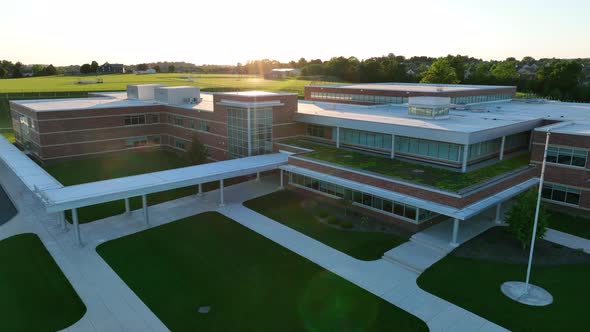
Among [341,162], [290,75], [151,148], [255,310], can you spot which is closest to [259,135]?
[341,162]

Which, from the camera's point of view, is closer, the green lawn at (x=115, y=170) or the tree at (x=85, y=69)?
the green lawn at (x=115, y=170)

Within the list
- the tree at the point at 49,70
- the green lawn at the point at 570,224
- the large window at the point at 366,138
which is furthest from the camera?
the tree at the point at 49,70

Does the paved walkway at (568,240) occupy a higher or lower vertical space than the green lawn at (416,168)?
lower

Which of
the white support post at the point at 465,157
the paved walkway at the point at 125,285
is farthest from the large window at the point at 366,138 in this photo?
the paved walkway at the point at 125,285

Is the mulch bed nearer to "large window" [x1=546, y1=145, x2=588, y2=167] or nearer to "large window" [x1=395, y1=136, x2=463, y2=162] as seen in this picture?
"large window" [x1=395, y1=136, x2=463, y2=162]

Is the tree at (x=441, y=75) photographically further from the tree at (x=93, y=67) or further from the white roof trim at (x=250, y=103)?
the tree at (x=93, y=67)

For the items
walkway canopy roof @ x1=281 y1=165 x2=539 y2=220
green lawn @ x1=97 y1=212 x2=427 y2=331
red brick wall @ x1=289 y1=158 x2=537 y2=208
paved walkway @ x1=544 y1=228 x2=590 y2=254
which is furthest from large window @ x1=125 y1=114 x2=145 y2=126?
paved walkway @ x1=544 y1=228 x2=590 y2=254

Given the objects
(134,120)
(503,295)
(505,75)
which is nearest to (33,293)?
(503,295)

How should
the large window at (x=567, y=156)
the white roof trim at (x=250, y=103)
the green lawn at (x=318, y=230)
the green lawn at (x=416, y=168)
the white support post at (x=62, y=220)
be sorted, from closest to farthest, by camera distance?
the green lawn at (x=318, y=230) < the white support post at (x=62, y=220) < the green lawn at (x=416, y=168) < the large window at (x=567, y=156) < the white roof trim at (x=250, y=103)
